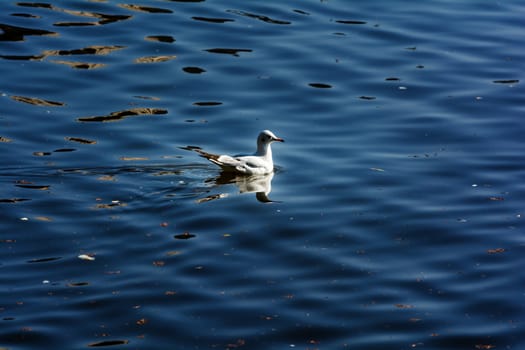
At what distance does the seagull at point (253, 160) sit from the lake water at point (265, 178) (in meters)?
0.18

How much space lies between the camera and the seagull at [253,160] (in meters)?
16.2

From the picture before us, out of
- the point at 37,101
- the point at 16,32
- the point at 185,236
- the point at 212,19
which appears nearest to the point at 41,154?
the point at 37,101

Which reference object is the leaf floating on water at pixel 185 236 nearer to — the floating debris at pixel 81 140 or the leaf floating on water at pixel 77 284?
the leaf floating on water at pixel 77 284

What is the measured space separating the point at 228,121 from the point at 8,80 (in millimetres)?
3959

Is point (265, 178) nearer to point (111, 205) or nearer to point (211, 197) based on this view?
point (211, 197)

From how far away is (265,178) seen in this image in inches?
651

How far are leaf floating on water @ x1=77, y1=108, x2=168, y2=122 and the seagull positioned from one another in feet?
6.27

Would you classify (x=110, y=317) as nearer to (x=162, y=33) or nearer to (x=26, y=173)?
(x=26, y=173)

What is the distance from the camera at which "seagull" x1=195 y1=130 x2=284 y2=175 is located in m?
16.2

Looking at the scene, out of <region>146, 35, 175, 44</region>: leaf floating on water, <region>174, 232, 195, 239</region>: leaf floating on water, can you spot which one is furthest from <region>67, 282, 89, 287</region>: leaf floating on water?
<region>146, 35, 175, 44</region>: leaf floating on water

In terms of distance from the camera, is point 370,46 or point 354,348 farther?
point 370,46

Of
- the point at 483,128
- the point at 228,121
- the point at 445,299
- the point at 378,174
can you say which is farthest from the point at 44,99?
the point at 445,299

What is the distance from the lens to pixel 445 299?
12.7 meters

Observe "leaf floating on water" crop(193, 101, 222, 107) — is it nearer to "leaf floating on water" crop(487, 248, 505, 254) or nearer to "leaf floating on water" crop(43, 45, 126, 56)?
"leaf floating on water" crop(43, 45, 126, 56)
